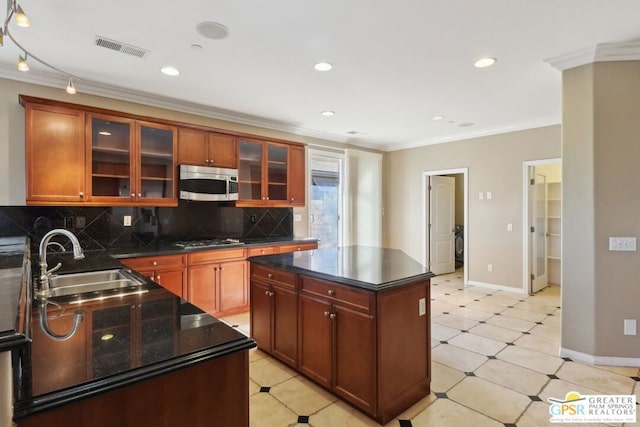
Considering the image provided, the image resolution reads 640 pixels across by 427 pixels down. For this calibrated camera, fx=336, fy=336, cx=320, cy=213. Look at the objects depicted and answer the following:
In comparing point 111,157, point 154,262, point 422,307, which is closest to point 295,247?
point 154,262

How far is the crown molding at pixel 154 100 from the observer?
10.5 ft

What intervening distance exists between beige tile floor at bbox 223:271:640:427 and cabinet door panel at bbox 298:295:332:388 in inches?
4.9

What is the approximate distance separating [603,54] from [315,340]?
3.27 metres

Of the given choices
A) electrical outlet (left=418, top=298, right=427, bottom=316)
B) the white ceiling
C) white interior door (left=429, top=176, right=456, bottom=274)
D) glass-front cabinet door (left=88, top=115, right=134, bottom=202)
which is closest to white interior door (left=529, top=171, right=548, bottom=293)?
the white ceiling

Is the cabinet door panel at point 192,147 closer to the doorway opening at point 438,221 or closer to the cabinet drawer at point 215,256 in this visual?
the cabinet drawer at point 215,256

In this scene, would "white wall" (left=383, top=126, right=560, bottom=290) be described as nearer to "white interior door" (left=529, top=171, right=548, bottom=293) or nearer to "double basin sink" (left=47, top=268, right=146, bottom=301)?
"white interior door" (left=529, top=171, right=548, bottom=293)

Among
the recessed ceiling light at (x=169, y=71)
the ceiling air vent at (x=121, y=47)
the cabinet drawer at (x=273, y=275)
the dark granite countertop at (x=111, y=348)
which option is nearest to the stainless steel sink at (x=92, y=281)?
the dark granite countertop at (x=111, y=348)

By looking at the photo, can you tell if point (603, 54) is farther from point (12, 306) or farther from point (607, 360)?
point (12, 306)

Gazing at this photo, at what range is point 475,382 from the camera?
2.60m

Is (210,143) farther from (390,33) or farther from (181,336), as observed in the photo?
(181,336)

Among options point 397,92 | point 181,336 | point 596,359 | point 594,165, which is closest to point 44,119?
→ point 181,336

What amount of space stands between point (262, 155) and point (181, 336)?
150 inches

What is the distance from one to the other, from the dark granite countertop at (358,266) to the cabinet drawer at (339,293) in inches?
2.2

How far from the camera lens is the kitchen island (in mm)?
2090
